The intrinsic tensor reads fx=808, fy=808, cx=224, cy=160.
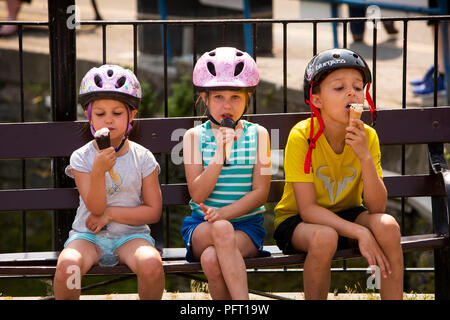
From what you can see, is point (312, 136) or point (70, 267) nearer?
point (70, 267)

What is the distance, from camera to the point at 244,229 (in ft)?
12.3

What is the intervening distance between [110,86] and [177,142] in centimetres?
59

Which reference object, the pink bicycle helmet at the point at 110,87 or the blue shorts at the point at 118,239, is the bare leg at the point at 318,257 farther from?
the pink bicycle helmet at the point at 110,87

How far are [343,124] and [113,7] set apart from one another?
892 cm

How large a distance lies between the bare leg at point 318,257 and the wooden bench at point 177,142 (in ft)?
0.76

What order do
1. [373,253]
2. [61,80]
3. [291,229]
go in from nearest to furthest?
[373,253] → [291,229] → [61,80]

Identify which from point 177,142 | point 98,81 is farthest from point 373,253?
point 98,81

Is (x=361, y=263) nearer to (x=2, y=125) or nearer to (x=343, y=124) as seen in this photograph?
(x=343, y=124)

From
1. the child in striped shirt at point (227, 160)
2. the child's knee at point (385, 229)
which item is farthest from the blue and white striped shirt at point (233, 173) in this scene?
the child's knee at point (385, 229)

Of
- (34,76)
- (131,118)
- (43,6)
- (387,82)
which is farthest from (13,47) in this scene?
(131,118)

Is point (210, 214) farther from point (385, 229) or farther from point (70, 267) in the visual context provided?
point (385, 229)

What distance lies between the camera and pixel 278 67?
7.96 metres

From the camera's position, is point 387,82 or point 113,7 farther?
point 113,7

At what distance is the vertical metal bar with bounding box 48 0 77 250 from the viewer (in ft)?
13.6
